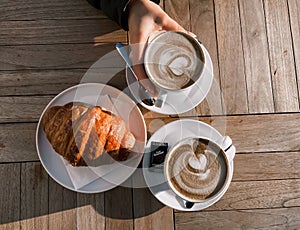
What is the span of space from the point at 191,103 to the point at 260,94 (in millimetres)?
263

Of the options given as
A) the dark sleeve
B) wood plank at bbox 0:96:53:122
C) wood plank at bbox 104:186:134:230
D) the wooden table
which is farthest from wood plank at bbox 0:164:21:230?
the dark sleeve

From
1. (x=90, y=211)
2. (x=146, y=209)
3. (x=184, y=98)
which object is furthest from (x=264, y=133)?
(x=90, y=211)

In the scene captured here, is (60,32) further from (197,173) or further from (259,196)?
(259,196)

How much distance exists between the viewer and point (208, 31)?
1.30 metres

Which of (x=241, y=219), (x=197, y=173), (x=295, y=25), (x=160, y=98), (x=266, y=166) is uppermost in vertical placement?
(x=295, y=25)

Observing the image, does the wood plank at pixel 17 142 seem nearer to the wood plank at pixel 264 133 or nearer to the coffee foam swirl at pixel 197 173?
the coffee foam swirl at pixel 197 173

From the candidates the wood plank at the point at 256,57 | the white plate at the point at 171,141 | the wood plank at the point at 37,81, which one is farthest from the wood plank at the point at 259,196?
the wood plank at the point at 37,81

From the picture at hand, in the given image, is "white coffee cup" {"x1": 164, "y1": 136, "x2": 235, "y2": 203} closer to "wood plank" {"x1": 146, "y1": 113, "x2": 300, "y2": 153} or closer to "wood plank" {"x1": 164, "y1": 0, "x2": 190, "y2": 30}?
"wood plank" {"x1": 146, "y1": 113, "x2": 300, "y2": 153}

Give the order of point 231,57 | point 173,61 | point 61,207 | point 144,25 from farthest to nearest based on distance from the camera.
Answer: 1. point 231,57
2. point 61,207
3. point 144,25
4. point 173,61

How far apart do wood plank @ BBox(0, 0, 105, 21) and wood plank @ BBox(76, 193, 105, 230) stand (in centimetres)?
52

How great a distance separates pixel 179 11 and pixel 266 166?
20.3 inches

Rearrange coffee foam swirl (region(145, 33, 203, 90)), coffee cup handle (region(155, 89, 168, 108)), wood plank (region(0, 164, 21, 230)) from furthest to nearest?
wood plank (region(0, 164, 21, 230))
coffee cup handle (region(155, 89, 168, 108))
coffee foam swirl (region(145, 33, 203, 90))

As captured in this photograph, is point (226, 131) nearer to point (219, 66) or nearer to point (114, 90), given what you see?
point (219, 66)

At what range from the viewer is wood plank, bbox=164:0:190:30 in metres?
1.29
